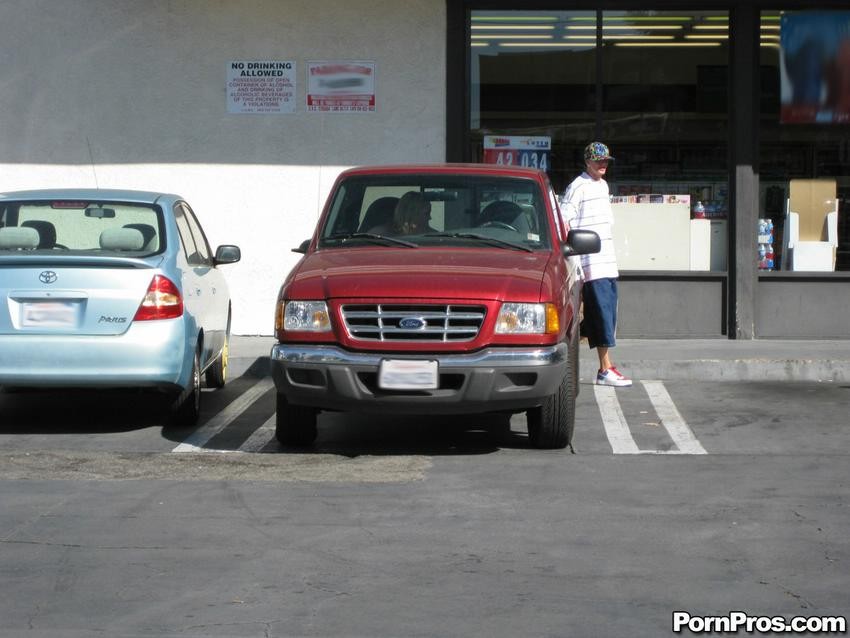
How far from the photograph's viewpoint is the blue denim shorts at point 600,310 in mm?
10375

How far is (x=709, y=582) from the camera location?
5332mm

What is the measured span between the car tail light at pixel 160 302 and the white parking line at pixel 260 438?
0.91 meters

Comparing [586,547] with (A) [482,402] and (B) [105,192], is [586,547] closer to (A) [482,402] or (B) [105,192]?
(A) [482,402]

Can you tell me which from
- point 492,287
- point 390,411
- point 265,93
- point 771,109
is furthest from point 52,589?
point 771,109

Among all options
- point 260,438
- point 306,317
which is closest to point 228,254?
point 260,438

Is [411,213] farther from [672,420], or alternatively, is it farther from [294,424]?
[672,420]

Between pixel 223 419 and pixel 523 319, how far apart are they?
280 cm

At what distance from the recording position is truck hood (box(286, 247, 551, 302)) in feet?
25.1

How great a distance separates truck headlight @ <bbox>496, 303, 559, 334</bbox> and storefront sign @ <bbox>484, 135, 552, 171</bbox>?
6069mm

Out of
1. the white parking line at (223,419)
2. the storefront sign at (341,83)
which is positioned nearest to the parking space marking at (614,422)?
the white parking line at (223,419)

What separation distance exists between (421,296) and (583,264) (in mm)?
3017

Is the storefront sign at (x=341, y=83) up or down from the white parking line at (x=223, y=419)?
up

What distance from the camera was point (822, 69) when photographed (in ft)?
44.0

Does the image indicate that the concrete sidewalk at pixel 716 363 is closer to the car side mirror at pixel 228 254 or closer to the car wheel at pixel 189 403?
the car side mirror at pixel 228 254
